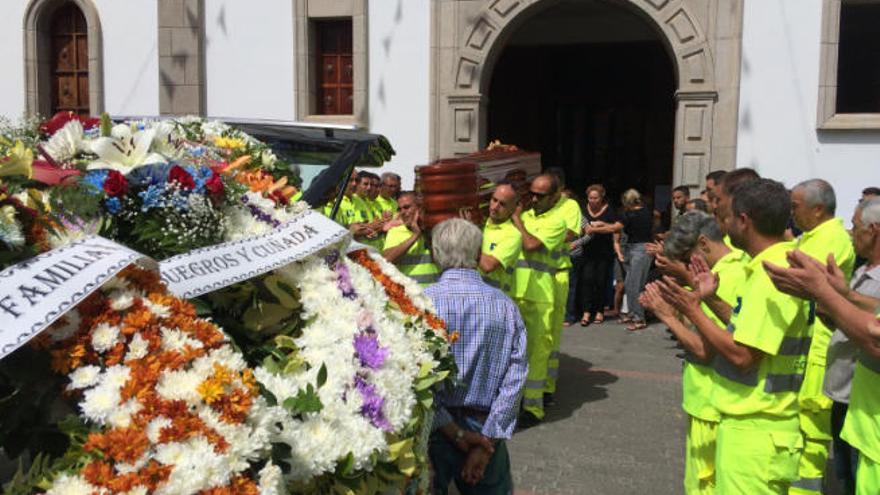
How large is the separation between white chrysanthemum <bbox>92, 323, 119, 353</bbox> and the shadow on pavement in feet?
15.8

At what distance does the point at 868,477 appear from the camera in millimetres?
2938

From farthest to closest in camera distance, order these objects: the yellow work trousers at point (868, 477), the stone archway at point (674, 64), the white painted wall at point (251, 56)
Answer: the white painted wall at point (251, 56) < the stone archway at point (674, 64) < the yellow work trousers at point (868, 477)

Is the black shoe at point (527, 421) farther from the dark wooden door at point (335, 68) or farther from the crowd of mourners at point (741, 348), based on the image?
the dark wooden door at point (335, 68)

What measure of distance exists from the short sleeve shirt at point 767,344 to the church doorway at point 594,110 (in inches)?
541

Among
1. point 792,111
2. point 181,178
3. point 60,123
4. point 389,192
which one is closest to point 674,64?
point 792,111

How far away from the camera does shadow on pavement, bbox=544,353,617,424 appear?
6.52 m

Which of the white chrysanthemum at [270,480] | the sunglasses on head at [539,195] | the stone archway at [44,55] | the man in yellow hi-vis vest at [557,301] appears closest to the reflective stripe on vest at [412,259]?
the man in yellow hi-vis vest at [557,301]

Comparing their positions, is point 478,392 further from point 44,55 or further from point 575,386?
point 44,55

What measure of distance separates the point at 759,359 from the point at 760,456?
395 millimetres

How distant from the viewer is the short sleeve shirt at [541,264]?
252 inches

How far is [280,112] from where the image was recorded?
1169 cm

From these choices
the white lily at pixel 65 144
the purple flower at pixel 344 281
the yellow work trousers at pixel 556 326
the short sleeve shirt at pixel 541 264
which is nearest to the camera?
the white lily at pixel 65 144

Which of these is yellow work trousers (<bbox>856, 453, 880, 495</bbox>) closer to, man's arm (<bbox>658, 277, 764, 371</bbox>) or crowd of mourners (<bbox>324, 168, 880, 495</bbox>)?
crowd of mourners (<bbox>324, 168, 880, 495</bbox>)

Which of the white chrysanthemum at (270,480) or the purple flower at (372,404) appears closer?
the white chrysanthemum at (270,480)
